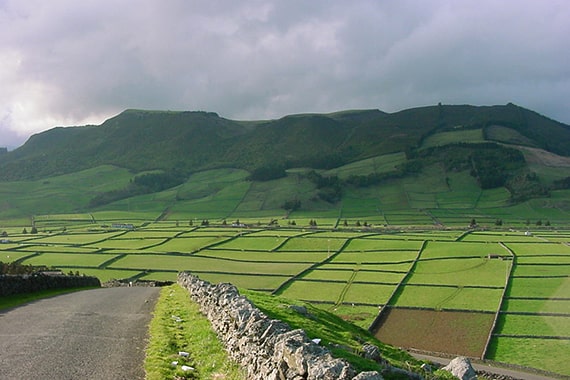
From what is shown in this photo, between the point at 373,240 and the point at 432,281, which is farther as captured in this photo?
the point at 373,240

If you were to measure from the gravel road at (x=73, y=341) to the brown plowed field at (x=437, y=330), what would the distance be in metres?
29.4

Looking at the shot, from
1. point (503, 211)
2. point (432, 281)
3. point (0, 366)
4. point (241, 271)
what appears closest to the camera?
point (0, 366)

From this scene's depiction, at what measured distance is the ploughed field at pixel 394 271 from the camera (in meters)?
48.9

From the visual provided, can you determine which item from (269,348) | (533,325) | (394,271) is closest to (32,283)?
(269,348)

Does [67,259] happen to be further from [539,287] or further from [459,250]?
[539,287]

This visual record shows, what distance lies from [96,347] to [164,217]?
177497 millimetres

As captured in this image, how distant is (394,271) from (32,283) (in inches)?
2204

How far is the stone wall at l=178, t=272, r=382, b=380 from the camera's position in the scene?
8.98 m

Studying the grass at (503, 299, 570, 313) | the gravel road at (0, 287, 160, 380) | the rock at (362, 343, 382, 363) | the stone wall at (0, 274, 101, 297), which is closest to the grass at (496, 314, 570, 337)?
the grass at (503, 299, 570, 313)

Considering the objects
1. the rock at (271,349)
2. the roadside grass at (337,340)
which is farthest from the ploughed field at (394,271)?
the rock at (271,349)

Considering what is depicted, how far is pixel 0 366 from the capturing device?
14.2 m

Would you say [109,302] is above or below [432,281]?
above

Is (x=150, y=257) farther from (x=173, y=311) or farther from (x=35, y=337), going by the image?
(x=35, y=337)

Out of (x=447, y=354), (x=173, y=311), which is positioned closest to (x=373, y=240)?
(x=447, y=354)
